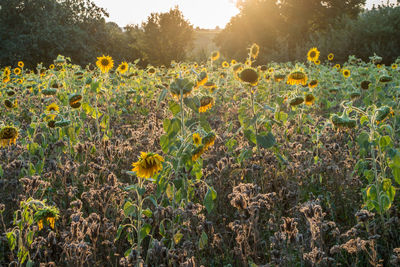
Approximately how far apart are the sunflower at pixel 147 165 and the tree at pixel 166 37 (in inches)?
1072

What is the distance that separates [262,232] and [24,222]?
1.60 meters

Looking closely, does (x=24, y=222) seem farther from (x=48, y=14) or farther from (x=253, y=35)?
(x=48, y=14)

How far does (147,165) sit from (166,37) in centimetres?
2980

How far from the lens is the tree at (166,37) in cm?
2945

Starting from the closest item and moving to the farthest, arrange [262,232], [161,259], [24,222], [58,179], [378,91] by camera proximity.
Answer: [161,259] → [24,222] → [262,232] → [58,179] → [378,91]

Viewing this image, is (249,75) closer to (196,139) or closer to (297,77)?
(196,139)

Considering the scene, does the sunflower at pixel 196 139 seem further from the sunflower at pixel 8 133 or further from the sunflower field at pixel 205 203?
the sunflower at pixel 8 133

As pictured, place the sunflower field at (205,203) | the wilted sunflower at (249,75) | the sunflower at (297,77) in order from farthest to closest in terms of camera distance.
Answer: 1. the sunflower at (297,77)
2. the wilted sunflower at (249,75)
3. the sunflower field at (205,203)

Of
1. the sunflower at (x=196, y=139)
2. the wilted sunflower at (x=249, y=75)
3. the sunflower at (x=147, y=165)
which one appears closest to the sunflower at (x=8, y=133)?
the sunflower at (x=147, y=165)

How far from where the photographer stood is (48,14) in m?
24.6

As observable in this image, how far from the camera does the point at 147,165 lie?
6.44 feet

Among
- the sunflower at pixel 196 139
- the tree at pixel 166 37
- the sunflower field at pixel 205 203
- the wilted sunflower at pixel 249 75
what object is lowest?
the sunflower field at pixel 205 203

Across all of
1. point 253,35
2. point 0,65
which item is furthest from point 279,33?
point 0,65

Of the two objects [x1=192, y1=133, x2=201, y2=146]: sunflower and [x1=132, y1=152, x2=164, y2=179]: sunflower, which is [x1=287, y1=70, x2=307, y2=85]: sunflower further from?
[x1=132, y1=152, x2=164, y2=179]: sunflower
